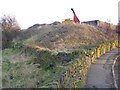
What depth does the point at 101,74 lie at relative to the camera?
24234mm

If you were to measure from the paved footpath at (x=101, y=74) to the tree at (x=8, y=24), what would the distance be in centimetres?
1837

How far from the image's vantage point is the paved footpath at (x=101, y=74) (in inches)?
843

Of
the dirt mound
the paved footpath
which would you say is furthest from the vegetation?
the paved footpath

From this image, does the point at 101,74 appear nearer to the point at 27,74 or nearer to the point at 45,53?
the point at 27,74

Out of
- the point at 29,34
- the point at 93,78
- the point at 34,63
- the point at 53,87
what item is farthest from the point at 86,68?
the point at 29,34

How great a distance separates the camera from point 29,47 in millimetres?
32312

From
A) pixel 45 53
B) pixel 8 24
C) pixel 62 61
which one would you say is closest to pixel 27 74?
pixel 62 61

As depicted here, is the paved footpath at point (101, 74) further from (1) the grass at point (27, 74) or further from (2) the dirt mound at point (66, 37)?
(2) the dirt mound at point (66, 37)

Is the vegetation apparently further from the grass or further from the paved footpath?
the paved footpath

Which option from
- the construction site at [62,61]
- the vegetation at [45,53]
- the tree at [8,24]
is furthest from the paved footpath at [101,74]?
the tree at [8,24]

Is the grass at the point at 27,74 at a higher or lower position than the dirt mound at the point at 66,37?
lower

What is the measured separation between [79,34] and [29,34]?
8124 millimetres

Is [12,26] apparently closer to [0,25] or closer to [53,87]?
[0,25]

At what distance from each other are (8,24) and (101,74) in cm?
2458
